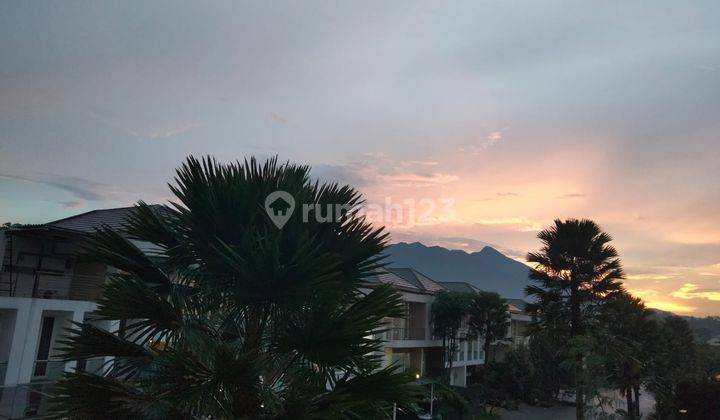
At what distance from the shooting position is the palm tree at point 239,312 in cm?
482

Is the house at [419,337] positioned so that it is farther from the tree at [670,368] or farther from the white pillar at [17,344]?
the white pillar at [17,344]

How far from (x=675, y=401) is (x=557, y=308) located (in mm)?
11243

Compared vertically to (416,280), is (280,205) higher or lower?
lower

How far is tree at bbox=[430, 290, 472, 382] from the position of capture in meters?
35.6

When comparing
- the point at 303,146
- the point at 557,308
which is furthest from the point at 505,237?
the point at 303,146

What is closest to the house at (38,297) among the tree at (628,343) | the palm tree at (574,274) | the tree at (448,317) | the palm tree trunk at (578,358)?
the palm tree at (574,274)

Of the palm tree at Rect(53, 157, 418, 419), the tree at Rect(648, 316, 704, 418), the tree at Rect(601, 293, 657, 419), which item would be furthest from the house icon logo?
the tree at Rect(648, 316, 704, 418)

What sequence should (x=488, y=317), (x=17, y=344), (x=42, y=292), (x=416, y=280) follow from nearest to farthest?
1. (x=17, y=344)
2. (x=42, y=292)
3. (x=488, y=317)
4. (x=416, y=280)

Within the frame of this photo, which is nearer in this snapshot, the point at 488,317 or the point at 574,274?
the point at 574,274

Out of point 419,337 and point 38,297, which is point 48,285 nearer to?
point 38,297

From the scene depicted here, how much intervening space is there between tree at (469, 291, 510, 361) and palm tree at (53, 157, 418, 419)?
33.0 m

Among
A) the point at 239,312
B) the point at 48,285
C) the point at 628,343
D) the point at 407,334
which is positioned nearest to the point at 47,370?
the point at 48,285

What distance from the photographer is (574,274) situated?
20.9 m

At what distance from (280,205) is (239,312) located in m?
1.56
